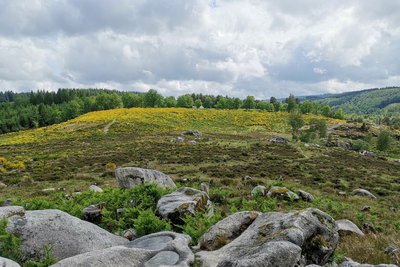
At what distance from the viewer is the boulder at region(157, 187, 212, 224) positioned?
12.4 m

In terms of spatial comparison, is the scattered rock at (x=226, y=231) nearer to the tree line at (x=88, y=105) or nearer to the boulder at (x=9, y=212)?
the boulder at (x=9, y=212)

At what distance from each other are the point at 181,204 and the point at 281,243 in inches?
239

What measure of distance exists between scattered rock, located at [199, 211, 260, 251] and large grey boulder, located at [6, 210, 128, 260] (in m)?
2.79

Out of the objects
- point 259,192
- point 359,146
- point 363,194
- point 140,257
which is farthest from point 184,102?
point 140,257

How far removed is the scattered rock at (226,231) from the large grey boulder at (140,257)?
684mm

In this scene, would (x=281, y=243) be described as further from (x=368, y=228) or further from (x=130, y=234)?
(x=368, y=228)

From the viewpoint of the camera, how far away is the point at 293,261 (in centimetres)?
713

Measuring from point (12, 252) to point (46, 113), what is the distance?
5730 inches

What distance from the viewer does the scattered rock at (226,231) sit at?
9.21m

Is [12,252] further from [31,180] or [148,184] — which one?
[31,180]

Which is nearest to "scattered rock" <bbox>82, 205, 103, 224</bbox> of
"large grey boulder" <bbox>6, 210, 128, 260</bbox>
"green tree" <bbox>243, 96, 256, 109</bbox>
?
"large grey boulder" <bbox>6, 210, 128, 260</bbox>

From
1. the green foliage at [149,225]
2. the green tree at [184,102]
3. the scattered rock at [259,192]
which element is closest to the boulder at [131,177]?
the scattered rock at [259,192]

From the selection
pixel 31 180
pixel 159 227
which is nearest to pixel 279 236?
pixel 159 227

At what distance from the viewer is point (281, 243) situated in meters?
7.20
